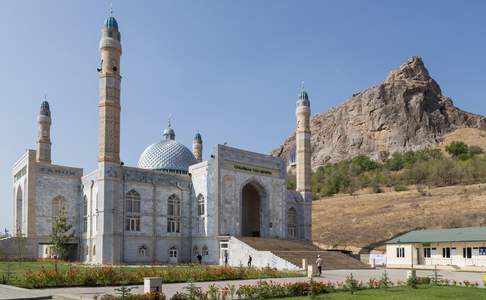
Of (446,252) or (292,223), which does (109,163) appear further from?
(446,252)

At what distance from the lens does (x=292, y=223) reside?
2184 inches

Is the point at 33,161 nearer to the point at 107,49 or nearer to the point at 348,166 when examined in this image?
the point at 107,49

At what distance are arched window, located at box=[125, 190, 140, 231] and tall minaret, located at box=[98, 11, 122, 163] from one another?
362 centimetres

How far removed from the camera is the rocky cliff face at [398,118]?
468ft

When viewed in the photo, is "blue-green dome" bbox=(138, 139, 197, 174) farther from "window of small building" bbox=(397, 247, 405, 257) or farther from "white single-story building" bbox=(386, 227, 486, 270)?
"window of small building" bbox=(397, 247, 405, 257)

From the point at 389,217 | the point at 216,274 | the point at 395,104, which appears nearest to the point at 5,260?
the point at 216,274

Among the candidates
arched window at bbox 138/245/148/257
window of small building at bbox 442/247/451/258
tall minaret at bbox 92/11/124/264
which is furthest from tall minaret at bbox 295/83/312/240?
tall minaret at bbox 92/11/124/264

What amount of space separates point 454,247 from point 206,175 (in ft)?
72.8

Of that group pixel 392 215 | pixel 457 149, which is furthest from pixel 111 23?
pixel 457 149

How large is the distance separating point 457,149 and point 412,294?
109229 millimetres

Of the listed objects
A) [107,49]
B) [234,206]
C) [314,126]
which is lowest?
[234,206]

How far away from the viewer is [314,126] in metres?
179

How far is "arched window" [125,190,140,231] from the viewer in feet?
144

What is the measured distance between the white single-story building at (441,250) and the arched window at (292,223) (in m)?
11.5
